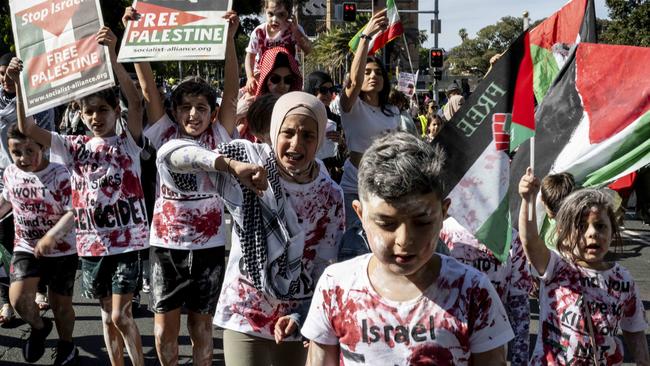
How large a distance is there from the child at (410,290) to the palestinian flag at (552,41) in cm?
176

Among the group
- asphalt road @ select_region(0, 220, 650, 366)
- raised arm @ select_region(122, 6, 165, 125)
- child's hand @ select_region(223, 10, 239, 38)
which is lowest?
asphalt road @ select_region(0, 220, 650, 366)

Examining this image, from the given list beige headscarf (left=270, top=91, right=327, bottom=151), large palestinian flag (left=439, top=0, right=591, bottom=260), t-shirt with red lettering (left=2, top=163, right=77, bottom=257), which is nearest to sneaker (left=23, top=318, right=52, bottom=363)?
t-shirt with red lettering (left=2, top=163, right=77, bottom=257)

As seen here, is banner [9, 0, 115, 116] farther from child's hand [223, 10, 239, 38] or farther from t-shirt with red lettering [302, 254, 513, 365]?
t-shirt with red lettering [302, 254, 513, 365]

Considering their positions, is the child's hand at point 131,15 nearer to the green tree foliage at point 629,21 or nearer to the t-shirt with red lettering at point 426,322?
the t-shirt with red lettering at point 426,322

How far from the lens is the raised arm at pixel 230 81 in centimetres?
463

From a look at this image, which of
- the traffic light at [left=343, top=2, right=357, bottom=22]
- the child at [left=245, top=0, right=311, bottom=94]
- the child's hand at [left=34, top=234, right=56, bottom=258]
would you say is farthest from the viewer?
the traffic light at [left=343, top=2, right=357, bottom=22]

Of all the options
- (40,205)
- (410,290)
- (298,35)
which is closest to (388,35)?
(298,35)

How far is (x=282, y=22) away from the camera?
5.78 metres

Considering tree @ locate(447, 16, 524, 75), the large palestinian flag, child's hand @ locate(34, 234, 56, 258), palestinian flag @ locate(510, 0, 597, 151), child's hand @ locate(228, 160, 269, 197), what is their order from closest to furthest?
child's hand @ locate(228, 160, 269, 197)
the large palestinian flag
palestinian flag @ locate(510, 0, 597, 151)
child's hand @ locate(34, 234, 56, 258)
tree @ locate(447, 16, 524, 75)

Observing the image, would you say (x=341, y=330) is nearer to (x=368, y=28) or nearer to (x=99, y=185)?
(x=99, y=185)

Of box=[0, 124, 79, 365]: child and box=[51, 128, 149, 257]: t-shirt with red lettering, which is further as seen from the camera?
box=[0, 124, 79, 365]: child

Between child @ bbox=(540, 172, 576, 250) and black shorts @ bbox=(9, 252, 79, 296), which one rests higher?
child @ bbox=(540, 172, 576, 250)

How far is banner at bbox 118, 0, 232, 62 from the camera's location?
462cm

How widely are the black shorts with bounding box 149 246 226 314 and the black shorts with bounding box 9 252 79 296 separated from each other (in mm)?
1366
